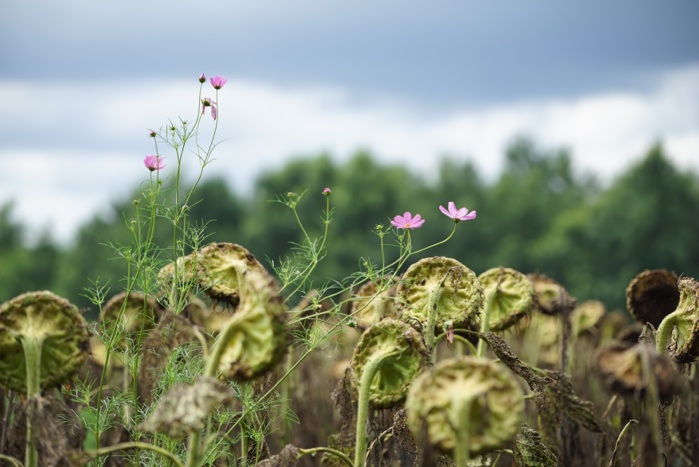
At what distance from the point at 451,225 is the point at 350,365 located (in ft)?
143

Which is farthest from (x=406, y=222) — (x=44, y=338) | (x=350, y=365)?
(x=44, y=338)

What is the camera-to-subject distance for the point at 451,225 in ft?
151

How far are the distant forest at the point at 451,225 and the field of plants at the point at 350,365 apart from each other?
30.1 meters

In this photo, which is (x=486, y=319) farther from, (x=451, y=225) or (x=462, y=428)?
(x=451, y=225)

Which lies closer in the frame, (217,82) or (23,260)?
(217,82)

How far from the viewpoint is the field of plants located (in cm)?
189

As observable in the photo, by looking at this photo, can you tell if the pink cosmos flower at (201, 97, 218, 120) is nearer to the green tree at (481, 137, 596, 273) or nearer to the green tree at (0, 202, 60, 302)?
the green tree at (481, 137, 596, 273)

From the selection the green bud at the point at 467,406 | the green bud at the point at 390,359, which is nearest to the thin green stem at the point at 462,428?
the green bud at the point at 467,406

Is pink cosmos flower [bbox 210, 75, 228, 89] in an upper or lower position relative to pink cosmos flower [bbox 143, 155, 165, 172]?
upper

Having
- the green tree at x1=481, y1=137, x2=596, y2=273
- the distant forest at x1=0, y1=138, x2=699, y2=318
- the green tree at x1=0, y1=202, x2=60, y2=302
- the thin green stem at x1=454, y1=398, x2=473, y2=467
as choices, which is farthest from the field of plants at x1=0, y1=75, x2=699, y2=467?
the green tree at x1=0, y1=202, x2=60, y2=302

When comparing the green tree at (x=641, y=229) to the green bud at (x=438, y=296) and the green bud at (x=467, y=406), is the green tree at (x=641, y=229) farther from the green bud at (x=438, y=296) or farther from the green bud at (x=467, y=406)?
the green bud at (x=467, y=406)

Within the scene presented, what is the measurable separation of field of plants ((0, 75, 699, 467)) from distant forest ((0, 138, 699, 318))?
3008cm

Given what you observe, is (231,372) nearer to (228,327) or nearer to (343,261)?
(228,327)

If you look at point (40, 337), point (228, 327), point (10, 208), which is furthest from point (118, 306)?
point (10, 208)
